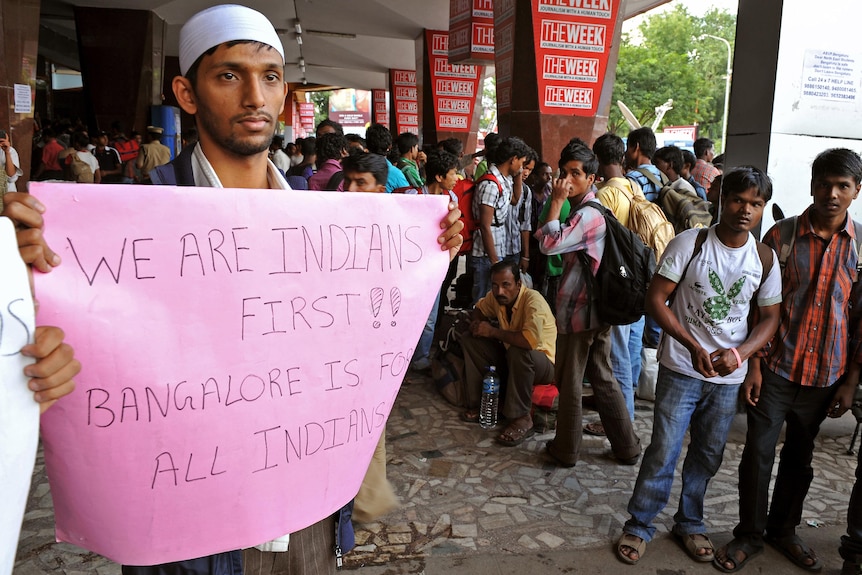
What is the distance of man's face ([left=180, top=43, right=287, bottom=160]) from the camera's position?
1537mm

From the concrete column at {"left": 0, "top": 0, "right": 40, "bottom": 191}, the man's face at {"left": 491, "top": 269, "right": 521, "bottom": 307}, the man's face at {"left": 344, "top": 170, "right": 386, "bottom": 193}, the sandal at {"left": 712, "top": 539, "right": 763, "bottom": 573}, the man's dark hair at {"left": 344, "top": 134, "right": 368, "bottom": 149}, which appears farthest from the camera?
A: the concrete column at {"left": 0, "top": 0, "right": 40, "bottom": 191}

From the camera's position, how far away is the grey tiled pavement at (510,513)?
2982 mm

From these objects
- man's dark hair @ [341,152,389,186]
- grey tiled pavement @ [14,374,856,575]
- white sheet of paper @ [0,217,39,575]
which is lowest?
grey tiled pavement @ [14,374,856,575]

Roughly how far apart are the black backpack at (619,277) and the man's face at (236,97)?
241cm

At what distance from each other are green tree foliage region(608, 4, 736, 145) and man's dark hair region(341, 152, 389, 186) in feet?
114

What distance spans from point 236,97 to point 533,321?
120 inches

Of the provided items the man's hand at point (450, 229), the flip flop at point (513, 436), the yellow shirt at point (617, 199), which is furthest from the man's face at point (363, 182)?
the man's hand at point (450, 229)

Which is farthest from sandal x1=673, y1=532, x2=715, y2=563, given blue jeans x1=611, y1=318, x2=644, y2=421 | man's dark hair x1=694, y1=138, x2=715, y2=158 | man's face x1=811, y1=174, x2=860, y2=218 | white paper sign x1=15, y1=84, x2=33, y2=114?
white paper sign x1=15, y1=84, x2=33, y2=114

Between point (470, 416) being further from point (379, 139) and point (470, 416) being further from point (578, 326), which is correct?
point (379, 139)

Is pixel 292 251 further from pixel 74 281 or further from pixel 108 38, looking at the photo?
pixel 108 38

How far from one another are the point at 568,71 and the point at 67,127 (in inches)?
494

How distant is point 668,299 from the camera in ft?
9.65

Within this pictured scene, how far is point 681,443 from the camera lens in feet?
9.78

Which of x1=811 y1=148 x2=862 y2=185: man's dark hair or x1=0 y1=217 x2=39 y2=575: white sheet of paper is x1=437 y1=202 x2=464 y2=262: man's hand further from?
x1=811 y1=148 x2=862 y2=185: man's dark hair
